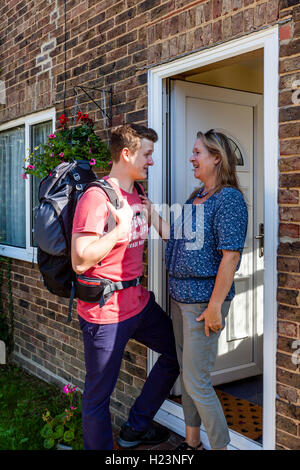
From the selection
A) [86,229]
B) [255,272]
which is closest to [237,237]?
[86,229]

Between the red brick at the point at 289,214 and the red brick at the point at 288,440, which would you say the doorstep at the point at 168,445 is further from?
the red brick at the point at 289,214

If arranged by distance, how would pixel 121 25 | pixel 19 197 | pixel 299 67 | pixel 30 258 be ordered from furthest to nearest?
pixel 19 197, pixel 30 258, pixel 121 25, pixel 299 67

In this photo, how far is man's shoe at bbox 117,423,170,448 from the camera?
3.16 meters

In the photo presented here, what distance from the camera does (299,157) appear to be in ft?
7.94

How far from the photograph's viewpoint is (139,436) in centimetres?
317

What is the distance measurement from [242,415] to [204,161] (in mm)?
1910

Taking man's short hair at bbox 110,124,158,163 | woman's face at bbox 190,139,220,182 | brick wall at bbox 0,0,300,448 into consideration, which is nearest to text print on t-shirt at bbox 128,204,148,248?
man's short hair at bbox 110,124,158,163

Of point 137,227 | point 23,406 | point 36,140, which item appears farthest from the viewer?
point 36,140

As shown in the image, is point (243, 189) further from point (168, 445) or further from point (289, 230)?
point (168, 445)

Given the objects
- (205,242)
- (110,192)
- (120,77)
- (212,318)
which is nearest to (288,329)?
(212,318)

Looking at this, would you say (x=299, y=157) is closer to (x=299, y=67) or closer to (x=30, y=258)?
(x=299, y=67)

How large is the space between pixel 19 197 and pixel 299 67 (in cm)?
392

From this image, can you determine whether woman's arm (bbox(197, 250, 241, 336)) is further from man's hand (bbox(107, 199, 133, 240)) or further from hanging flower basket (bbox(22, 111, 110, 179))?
hanging flower basket (bbox(22, 111, 110, 179))

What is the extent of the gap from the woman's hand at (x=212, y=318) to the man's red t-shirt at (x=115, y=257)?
44 centimetres
